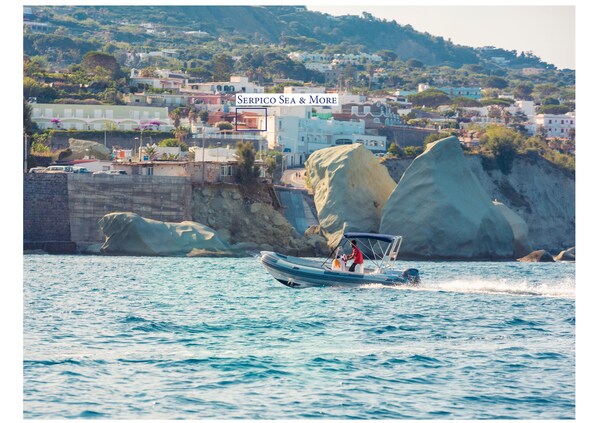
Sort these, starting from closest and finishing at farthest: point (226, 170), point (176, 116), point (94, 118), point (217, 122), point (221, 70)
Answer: point (226, 170), point (94, 118), point (176, 116), point (217, 122), point (221, 70)

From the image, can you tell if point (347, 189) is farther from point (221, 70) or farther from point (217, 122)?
point (221, 70)

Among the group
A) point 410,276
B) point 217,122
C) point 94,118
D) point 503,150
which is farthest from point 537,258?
point 217,122

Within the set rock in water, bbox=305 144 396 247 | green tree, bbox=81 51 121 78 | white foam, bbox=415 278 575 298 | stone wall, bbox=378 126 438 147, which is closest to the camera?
white foam, bbox=415 278 575 298

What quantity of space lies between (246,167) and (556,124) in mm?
77667

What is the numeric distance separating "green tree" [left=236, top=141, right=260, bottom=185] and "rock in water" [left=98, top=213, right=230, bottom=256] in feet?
38.5

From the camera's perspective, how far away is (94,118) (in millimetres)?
105312

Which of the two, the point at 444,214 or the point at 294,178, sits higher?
the point at 294,178

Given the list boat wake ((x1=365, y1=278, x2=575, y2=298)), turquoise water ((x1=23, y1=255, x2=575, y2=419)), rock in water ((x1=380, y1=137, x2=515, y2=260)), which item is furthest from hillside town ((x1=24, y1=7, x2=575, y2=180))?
turquoise water ((x1=23, y1=255, x2=575, y2=419))

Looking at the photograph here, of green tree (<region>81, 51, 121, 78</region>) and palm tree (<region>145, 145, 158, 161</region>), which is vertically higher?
green tree (<region>81, 51, 121, 78</region>)

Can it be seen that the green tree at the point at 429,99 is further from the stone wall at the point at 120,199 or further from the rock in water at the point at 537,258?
the stone wall at the point at 120,199

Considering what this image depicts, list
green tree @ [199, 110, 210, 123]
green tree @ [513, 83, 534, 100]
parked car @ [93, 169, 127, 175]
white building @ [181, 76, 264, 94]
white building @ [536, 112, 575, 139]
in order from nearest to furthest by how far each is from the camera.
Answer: parked car @ [93, 169, 127, 175] → green tree @ [199, 110, 210, 123] → white building @ [181, 76, 264, 94] → white building @ [536, 112, 575, 139] → green tree @ [513, 83, 534, 100]

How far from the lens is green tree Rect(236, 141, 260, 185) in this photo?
75125 millimetres

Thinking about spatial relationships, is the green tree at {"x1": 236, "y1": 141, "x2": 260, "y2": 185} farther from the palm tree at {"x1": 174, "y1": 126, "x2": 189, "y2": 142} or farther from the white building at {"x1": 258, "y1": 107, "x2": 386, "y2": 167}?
the white building at {"x1": 258, "y1": 107, "x2": 386, "y2": 167}
